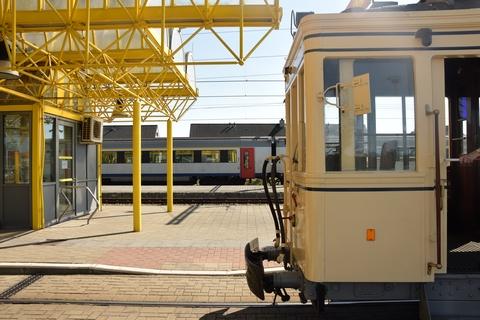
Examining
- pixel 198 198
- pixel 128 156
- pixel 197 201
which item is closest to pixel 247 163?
pixel 128 156

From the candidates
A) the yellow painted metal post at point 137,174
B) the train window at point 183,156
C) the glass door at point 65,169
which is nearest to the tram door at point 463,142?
the yellow painted metal post at point 137,174

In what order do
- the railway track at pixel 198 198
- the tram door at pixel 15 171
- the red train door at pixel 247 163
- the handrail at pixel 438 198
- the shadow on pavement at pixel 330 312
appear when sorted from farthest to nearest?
the red train door at pixel 247 163 → the railway track at pixel 198 198 → the tram door at pixel 15 171 → the shadow on pavement at pixel 330 312 → the handrail at pixel 438 198

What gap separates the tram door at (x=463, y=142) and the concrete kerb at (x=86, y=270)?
264 cm

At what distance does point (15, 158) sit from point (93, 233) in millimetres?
2508

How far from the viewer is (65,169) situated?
11.2 m

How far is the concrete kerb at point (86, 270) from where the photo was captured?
20.7 ft

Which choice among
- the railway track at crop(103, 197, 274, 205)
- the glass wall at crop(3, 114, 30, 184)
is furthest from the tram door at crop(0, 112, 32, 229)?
the railway track at crop(103, 197, 274, 205)

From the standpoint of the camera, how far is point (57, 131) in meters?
10.6

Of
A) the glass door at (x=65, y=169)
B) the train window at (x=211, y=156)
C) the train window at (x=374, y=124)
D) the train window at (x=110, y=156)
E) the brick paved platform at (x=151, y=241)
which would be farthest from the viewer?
the train window at (x=110, y=156)

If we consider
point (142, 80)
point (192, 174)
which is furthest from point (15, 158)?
point (192, 174)

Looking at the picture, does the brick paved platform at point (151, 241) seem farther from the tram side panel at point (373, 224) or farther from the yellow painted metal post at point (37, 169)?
the tram side panel at point (373, 224)

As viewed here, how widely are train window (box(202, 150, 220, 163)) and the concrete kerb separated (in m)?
20.8

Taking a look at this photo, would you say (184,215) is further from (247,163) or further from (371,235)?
(247,163)

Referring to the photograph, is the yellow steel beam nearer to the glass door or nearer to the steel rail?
the glass door
